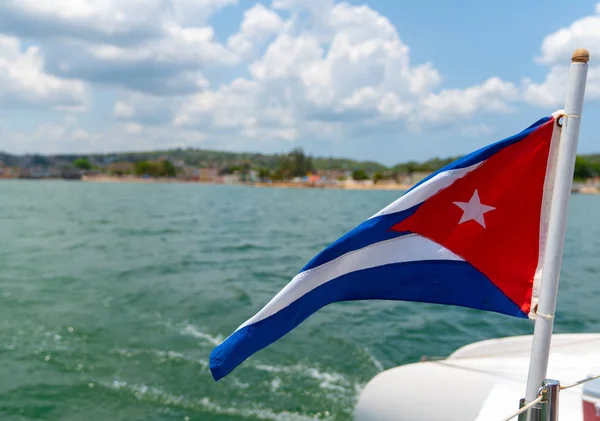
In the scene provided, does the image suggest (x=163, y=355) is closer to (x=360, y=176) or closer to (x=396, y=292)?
(x=396, y=292)

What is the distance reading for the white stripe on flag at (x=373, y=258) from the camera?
3082 millimetres

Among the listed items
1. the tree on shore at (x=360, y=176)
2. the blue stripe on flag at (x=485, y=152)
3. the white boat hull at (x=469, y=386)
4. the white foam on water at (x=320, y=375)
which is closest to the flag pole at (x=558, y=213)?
the blue stripe on flag at (x=485, y=152)

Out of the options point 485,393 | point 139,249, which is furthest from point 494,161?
point 139,249

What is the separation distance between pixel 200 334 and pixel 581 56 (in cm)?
890

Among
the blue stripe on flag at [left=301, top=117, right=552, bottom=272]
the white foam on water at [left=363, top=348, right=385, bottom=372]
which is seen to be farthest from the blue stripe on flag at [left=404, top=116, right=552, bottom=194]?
the white foam on water at [left=363, top=348, right=385, bottom=372]

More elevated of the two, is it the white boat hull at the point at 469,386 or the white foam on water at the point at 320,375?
the white boat hull at the point at 469,386

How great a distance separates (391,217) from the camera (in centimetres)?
307

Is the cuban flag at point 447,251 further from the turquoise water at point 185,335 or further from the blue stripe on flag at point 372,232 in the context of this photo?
the turquoise water at point 185,335

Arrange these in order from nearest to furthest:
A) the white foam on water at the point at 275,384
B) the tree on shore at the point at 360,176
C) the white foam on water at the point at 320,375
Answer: the white foam on water at the point at 275,384 < the white foam on water at the point at 320,375 < the tree on shore at the point at 360,176

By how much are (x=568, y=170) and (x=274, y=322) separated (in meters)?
1.78

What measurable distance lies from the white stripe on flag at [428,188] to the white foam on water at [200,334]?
7339 mm

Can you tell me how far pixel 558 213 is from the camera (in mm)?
2570

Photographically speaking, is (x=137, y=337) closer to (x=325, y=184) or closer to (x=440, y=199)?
(x=440, y=199)

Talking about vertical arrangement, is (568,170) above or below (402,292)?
above
